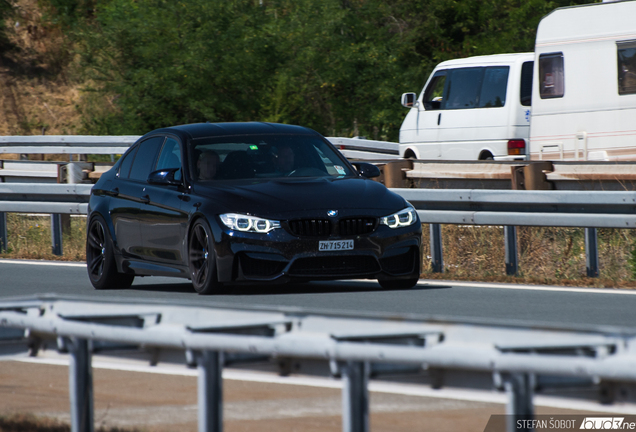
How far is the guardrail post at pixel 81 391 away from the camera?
4.42 metres

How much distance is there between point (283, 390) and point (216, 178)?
645 centimetres

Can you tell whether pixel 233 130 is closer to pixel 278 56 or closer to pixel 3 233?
pixel 3 233

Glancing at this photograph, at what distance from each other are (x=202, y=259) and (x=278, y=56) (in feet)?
79.2

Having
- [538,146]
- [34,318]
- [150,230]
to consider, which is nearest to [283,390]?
[34,318]

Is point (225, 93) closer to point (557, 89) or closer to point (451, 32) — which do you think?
point (451, 32)

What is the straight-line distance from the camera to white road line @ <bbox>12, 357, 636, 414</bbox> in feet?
11.1

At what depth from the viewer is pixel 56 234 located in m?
15.1

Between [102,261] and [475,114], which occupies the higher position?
[475,114]

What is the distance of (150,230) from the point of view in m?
11.0

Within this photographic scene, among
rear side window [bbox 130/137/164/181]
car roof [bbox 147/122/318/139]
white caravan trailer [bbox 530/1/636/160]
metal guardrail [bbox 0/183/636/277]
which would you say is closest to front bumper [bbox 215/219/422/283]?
car roof [bbox 147/122/318/139]

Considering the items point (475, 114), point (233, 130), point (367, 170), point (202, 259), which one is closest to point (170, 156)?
point (233, 130)

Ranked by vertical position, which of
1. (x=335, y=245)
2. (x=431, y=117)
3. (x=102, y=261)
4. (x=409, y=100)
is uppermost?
(x=409, y=100)

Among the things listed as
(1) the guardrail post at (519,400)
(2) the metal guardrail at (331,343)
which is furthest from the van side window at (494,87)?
(1) the guardrail post at (519,400)

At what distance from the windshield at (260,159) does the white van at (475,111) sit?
942cm
